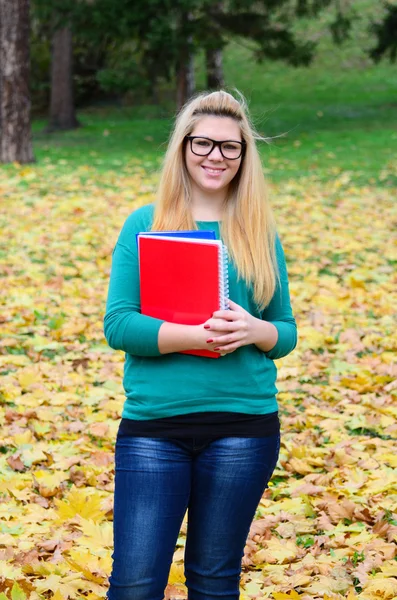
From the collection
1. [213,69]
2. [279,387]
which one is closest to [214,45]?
[213,69]

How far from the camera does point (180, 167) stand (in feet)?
8.13

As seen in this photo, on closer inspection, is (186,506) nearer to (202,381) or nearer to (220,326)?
(202,381)

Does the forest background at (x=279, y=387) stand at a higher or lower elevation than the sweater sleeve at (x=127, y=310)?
lower

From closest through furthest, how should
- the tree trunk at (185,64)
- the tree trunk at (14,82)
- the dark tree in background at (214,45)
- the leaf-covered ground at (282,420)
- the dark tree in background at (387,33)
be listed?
the leaf-covered ground at (282,420), the tree trunk at (14,82), the dark tree in background at (214,45), the tree trunk at (185,64), the dark tree in background at (387,33)

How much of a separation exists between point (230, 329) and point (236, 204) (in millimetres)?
438

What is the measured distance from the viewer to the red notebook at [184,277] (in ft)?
7.23

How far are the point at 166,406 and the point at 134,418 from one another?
11cm

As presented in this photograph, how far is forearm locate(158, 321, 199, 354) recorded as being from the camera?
2.22 m

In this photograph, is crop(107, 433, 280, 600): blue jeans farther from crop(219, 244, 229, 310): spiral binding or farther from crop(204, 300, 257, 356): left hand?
crop(219, 244, 229, 310): spiral binding

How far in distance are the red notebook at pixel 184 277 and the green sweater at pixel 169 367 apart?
5 cm

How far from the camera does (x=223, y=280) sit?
7.29ft

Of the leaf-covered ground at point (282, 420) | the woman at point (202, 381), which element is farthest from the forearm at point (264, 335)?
the leaf-covered ground at point (282, 420)

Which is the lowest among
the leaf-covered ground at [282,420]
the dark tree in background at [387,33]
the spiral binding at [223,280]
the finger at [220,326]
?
the leaf-covered ground at [282,420]

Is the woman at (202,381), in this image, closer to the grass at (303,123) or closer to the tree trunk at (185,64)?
the grass at (303,123)
